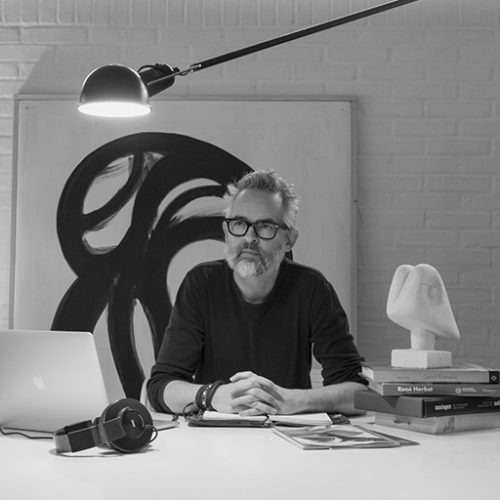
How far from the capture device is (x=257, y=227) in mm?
2852

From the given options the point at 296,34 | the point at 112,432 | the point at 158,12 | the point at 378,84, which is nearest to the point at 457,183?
the point at 378,84

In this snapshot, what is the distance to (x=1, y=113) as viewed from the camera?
370 centimetres

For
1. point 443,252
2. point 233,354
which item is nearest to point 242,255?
point 233,354

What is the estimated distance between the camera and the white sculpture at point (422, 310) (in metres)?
2.12

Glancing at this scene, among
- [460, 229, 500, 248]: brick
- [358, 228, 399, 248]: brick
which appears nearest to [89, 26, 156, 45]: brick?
[358, 228, 399, 248]: brick

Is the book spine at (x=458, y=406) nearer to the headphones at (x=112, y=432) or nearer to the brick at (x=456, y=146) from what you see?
the headphones at (x=112, y=432)

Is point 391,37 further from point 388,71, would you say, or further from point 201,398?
point 201,398

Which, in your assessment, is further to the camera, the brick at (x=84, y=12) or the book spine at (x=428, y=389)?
the brick at (x=84, y=12)

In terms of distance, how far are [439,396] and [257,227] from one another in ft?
3.37

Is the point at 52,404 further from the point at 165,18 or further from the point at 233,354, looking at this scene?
the point at 165,18

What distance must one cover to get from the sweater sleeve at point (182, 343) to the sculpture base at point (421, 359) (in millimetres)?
735

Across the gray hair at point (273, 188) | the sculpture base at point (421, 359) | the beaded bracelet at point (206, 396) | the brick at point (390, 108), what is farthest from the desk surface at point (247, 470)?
the brick at point (390, 108)

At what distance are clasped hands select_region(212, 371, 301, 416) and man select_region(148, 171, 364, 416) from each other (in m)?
0.44

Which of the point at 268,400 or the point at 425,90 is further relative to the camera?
the point at 425,90
